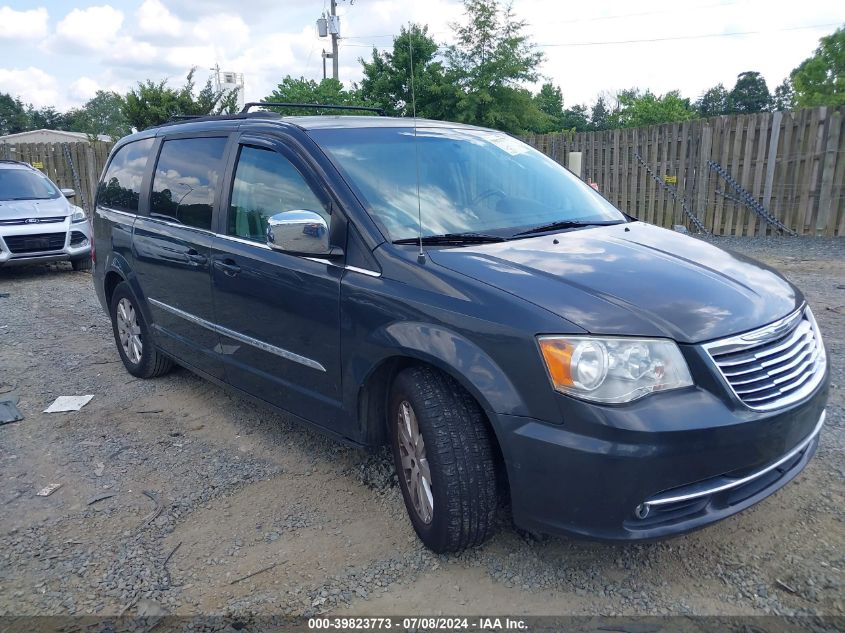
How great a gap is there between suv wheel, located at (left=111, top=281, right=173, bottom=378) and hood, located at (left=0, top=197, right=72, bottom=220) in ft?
18.4

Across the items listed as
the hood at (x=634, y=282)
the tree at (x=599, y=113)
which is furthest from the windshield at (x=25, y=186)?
the tree at (x=599, y=113)

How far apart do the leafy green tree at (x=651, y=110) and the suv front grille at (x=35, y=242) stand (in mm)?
55575

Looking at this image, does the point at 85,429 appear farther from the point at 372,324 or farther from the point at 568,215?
the point at 568,215

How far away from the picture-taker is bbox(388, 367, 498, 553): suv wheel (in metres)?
2.52

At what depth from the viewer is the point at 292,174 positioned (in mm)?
3379

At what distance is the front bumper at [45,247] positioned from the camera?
31.6 ft

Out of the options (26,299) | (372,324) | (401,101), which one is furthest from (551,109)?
(372,324)

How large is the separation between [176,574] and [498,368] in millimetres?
1647

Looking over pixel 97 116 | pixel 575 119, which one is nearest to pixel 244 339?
pixel 575 119

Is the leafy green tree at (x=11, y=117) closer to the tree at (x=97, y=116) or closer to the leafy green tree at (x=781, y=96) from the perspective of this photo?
the tree at (x=97, y=116)

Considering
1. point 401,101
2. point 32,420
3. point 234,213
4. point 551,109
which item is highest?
point 551,109

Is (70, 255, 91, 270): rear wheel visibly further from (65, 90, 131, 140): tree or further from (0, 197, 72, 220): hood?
(65, 90, 131, 140): tree

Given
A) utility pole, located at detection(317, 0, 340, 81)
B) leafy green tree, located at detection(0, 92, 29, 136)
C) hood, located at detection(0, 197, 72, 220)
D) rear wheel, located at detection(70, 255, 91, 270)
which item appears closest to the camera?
hood, located at detection(0, 197, 72, 220)

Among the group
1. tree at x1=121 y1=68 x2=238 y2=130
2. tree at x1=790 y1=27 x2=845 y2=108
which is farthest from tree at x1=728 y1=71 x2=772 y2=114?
tree at x1=121 y1=68 x2=238 y2=130
